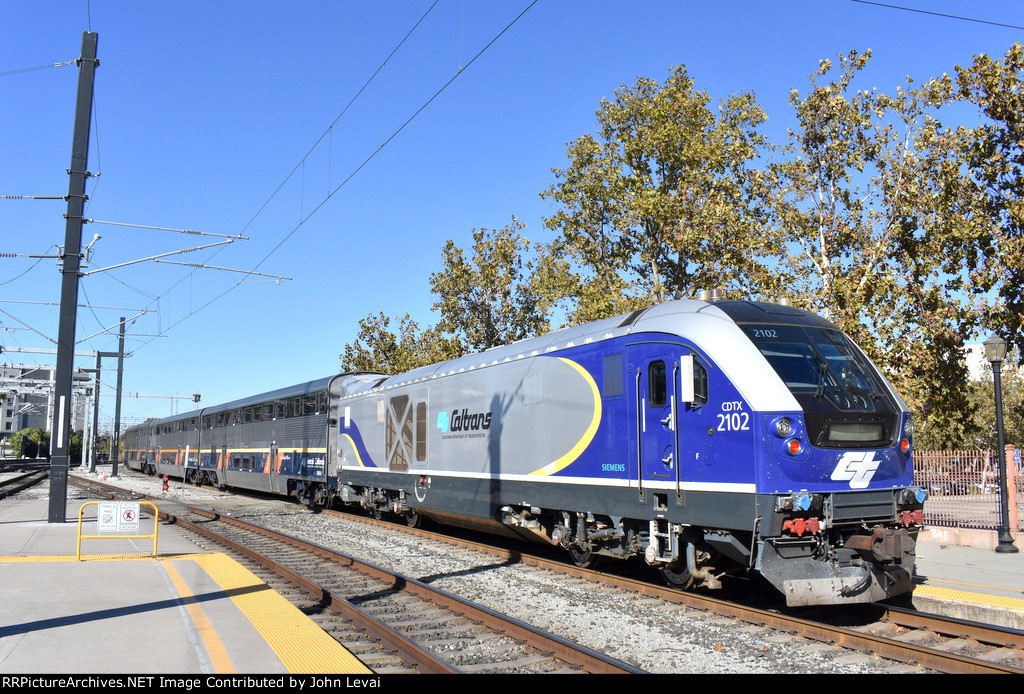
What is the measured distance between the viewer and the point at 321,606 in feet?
32.0

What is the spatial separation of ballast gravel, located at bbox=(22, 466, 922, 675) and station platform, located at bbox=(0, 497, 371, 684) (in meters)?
2.53

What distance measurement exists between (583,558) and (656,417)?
3.53m

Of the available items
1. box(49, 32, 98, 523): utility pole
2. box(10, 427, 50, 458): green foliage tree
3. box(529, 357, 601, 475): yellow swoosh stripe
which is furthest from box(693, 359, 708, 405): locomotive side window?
box(10, 427, 50, 458): green foliage tree

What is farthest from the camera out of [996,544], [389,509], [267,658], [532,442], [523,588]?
[389,509]

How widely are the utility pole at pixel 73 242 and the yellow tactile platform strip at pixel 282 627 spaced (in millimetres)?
6515

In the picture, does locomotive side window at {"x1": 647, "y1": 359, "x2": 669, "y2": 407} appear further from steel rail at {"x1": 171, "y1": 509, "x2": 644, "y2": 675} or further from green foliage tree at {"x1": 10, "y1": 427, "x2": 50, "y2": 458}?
green foliage tree at {"x1": 10, "y1": 427, "x2": 50, "y2": 458}

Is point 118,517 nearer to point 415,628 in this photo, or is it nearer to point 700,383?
point 415,628

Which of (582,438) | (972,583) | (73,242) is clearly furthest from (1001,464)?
(73,242)

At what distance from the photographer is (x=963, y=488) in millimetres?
15578

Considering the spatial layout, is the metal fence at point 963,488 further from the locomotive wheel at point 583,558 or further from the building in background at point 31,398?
the building in background at point 31,398

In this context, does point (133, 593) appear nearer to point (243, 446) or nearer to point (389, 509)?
point (389, 509)

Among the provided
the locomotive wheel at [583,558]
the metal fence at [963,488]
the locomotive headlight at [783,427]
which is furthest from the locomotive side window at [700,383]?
the metal fence at [963,488]

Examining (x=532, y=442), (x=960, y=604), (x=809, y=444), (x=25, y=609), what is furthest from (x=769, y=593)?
(x=25, y=609)

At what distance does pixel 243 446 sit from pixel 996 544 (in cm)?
2575
